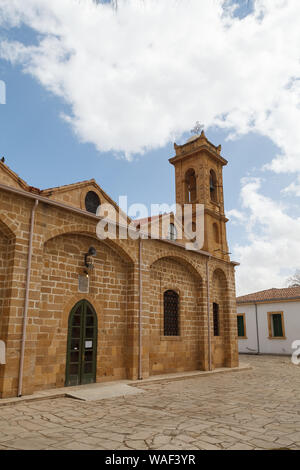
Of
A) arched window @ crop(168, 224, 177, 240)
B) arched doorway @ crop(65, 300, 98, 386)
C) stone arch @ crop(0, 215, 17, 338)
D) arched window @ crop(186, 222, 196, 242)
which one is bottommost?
arched doorway @ crop(65, 300, 98, 386)

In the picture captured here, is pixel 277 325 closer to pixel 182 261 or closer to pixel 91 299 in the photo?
pixel 182 261

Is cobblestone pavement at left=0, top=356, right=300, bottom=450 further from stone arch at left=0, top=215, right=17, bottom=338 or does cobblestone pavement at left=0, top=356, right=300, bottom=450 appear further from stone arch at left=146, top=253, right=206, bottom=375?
stone arch at left=146, top=253, right=206, bottom=375

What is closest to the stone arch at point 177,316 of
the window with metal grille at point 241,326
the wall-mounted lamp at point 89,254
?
the wall-mounted lamp at point 89,254

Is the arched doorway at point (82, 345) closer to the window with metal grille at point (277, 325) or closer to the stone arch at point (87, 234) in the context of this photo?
the stone arch at point (87, 234)

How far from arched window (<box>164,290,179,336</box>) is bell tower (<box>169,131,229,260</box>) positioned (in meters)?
3.31

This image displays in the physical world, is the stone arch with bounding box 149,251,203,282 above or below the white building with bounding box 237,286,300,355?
above

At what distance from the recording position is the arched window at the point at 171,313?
11883 mm

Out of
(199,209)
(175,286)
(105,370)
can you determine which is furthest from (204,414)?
(199,209)

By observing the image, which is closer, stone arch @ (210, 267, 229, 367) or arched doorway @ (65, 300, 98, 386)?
arched doorway @ (65, 300, 98, 386)

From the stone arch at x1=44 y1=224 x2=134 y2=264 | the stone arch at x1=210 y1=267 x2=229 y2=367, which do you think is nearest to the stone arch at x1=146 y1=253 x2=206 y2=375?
the stone arch at x1=210 y1=267 x2=229 y2=367

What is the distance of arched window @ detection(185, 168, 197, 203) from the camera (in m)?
16.6

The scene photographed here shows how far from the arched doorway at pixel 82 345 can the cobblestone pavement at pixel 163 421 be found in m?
1.41
